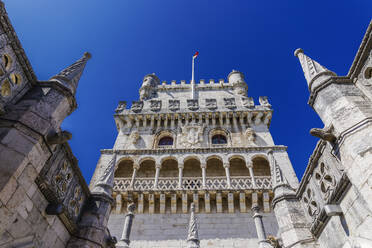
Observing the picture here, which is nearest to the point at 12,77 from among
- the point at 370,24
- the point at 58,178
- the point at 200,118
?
the point at 58,178

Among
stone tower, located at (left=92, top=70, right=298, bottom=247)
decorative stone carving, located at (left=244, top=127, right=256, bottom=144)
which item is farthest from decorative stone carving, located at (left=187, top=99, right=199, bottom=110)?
decorative stone carving, located at (left=244, top=127, right=256, bottom=144)

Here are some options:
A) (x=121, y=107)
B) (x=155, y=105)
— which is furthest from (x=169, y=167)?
(x=121, y=107)

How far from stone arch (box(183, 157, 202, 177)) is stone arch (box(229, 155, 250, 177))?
2.41 metres

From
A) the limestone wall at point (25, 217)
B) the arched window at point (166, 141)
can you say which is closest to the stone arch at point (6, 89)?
the limestone wall at point (25, 217)

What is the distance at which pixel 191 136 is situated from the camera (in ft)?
66.6

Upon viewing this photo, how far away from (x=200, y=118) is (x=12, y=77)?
1759 centimetres

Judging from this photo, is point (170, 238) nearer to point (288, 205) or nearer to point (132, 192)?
point (132, 192)

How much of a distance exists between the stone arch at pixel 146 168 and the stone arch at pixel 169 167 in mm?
663

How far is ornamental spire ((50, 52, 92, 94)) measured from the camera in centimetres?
581

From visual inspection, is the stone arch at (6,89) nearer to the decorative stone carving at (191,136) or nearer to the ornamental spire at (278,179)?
the ornamental spire at (278,179)

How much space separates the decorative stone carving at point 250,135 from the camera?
64.4 ft

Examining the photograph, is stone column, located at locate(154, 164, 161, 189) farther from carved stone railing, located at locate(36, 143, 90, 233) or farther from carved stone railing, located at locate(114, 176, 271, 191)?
carved stone railing, located at locate(36, 143, 90, 233)

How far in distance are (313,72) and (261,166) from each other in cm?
1339

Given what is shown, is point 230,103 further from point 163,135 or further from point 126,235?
point 126,235
